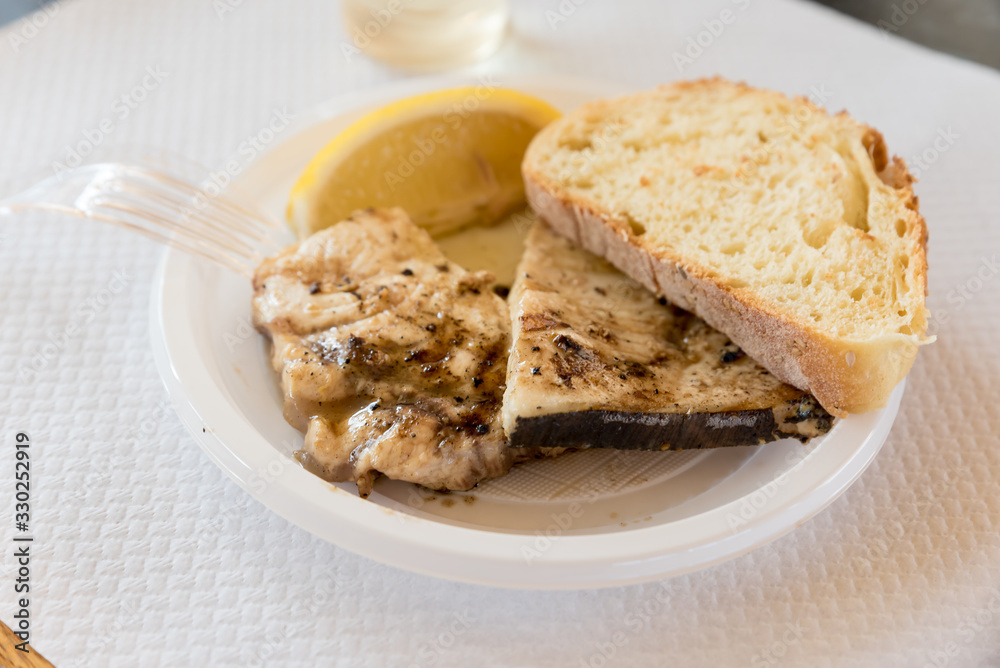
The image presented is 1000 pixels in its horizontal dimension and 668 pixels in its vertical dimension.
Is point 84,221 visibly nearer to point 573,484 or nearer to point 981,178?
point 573,484

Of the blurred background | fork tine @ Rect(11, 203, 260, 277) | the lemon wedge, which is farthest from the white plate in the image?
the blurred background

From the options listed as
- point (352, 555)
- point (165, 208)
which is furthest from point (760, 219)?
point (165, 208)

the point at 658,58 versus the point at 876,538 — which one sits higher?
the point at 658,58

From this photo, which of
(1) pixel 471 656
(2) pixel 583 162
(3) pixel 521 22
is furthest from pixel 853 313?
(3) pixel 521 22

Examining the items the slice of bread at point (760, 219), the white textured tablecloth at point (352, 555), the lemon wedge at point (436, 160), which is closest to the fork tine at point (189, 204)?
the lemon wedge at point (436, 160)

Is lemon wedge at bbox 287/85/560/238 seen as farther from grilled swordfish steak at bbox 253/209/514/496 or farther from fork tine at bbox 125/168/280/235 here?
grilled swordfish steak at bbox 253/209/514/496

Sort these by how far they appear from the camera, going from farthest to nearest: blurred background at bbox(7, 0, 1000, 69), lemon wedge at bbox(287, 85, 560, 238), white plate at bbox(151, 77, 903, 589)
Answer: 1. blurred background at bbox(7, 0, 1000, 69)
2. lemon wedge at bbox(287, 85, 560, 238)
3. white plate at bbox(151, 77, 903, 589)
